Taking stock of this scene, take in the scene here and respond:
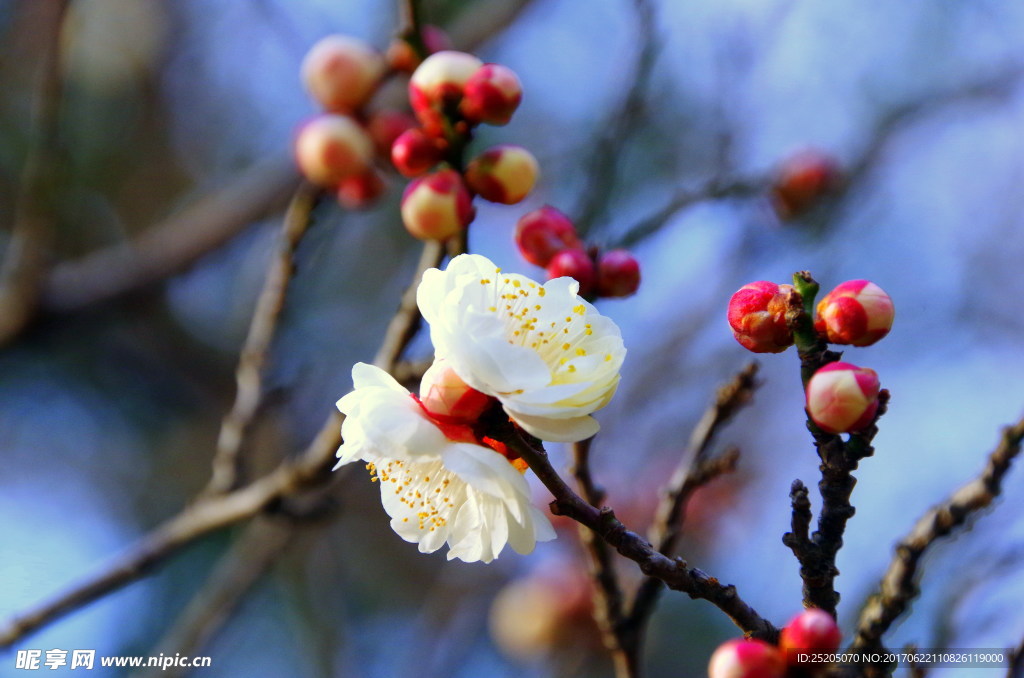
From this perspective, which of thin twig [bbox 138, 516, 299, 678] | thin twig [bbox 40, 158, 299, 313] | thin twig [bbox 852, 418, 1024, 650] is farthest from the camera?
thin twig [bbox 40, 158, 299, 313]

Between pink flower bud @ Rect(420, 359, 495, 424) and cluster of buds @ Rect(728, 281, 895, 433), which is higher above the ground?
cluster of buds @ Rect(728, 281, 895, 433)

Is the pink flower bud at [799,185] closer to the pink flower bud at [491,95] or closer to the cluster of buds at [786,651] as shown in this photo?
the pink flower bud at [491,95]

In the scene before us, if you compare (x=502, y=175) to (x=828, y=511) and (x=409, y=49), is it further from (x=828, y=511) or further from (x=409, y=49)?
(x=828, y=511)

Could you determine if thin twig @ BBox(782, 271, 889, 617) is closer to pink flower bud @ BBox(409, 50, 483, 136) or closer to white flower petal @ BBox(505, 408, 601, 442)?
white flower petal @ BBox(505, 408, 601, 442)

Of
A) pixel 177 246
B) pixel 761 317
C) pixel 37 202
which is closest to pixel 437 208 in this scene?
pixel 761 317

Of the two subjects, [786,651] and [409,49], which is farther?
[409,49]

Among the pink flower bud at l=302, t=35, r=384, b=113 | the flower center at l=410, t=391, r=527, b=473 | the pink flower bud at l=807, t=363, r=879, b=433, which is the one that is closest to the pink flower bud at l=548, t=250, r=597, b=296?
the flower center at l=410, t=391, r=527, b=473
